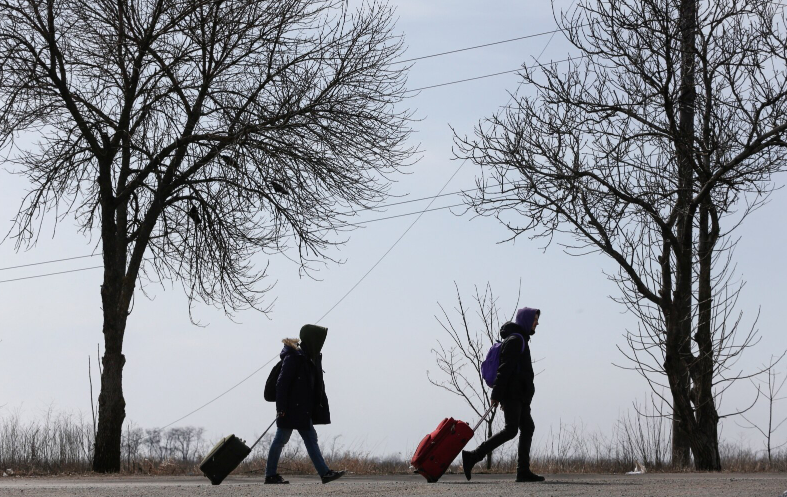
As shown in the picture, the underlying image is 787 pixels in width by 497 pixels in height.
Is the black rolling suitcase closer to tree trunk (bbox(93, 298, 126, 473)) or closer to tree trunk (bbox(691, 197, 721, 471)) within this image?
tree trunk (bbox(93, 298, 126, 473))

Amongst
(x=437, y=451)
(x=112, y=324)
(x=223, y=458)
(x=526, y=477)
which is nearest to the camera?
(x=437, y=451)

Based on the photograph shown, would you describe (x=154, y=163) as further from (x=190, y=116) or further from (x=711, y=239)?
(x=711, y=239)

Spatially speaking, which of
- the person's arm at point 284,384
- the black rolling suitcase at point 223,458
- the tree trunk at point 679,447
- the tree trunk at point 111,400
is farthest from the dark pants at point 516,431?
the tree trunk at point 111,400

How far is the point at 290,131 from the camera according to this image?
1603 cm

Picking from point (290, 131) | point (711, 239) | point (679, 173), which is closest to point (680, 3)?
point (679, 173)

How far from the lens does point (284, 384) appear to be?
10445mm

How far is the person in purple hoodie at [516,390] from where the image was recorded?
986cm

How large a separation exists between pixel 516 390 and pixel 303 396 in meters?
2.26

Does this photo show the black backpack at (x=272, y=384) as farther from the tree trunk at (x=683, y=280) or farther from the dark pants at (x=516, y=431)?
the tree trunk at (x=683, y=280)

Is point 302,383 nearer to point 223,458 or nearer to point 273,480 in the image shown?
point 273,480

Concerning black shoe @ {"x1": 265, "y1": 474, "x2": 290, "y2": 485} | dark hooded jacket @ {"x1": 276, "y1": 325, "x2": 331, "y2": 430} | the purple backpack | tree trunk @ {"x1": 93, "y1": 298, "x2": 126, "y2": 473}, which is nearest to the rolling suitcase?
the purple backpack

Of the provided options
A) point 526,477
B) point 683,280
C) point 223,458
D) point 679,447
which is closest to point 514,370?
point 526,477

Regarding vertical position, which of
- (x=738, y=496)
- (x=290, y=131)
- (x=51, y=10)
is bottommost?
(x=738, y=496)

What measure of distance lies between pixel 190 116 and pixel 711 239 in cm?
837
